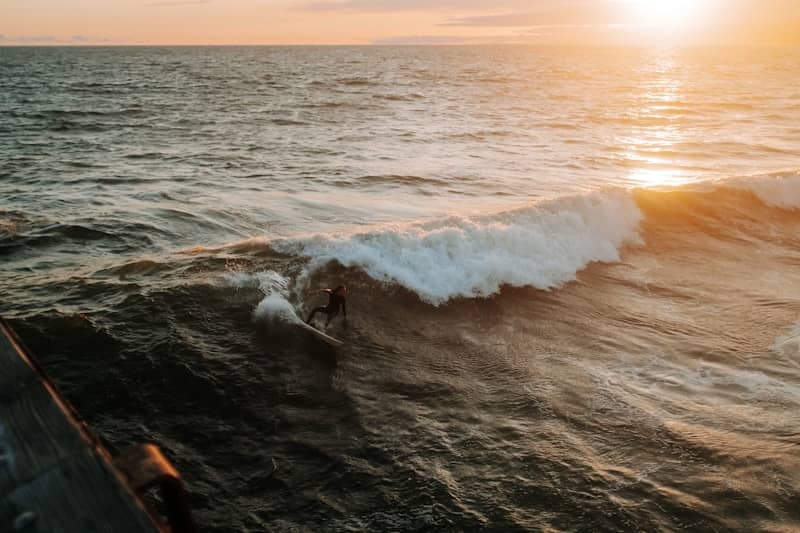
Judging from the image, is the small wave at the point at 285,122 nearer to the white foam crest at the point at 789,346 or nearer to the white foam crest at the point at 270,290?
the white foam crest at the point at 270,290

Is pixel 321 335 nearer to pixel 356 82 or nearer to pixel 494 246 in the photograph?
pixel 494 246

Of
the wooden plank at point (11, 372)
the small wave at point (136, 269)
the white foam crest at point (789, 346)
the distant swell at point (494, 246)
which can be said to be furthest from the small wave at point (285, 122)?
the wooden plank at point (11, 372)

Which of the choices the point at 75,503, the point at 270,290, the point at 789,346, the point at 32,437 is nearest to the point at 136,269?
the point at 270,290

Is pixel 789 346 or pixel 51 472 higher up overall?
pixel 51 472

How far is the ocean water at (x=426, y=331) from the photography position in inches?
200

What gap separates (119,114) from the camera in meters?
29.8

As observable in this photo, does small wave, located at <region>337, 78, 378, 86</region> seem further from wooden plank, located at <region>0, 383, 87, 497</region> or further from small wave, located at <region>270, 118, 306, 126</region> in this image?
wooden plank, located at <region>0, 383, 87, 497</region>

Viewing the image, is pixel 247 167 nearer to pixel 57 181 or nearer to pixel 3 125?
pixel 57 181

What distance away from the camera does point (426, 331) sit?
8.42m

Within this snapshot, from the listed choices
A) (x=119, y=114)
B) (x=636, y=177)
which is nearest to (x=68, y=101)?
(x=119, y=114)

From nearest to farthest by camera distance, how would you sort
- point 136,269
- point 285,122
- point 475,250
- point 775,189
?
point 136,269, point 475,250, point 775,189, point 285,122

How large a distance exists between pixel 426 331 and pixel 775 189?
12.9 meters

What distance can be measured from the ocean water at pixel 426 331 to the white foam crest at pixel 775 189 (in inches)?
3.4

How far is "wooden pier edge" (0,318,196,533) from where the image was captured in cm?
147
